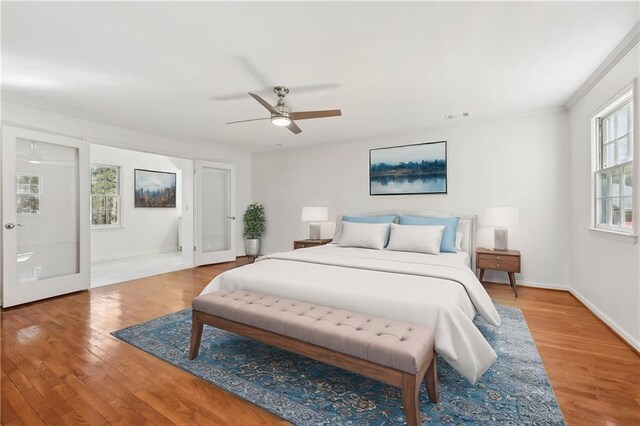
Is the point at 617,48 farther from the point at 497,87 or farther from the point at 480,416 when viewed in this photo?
the point at 480,416

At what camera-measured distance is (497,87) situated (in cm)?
324

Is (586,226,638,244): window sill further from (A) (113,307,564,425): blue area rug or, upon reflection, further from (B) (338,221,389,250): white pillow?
(B) (338,221,389,250): white pillow

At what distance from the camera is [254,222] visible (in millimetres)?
6555

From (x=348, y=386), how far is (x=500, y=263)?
114 inches

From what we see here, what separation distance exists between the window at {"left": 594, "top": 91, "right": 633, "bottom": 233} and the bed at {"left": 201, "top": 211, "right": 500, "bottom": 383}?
1.47 m

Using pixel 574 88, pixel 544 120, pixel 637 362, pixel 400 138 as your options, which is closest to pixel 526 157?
pixel 544 120

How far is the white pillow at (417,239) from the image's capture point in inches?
145

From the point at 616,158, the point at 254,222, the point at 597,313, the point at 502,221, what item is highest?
the point at 616,158

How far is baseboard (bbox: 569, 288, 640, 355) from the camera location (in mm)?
2364

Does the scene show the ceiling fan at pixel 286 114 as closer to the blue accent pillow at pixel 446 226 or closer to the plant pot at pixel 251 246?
the blue accent pillow at pixel 446 226

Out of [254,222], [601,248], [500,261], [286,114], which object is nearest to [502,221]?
[500,261]

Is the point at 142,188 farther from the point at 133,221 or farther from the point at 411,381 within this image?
the point at 411,381

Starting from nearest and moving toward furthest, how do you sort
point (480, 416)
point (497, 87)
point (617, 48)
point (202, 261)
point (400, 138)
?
point (480, 416)
point (617, 48)
point (497, 87)
point (400, 138)
point (202, 261)

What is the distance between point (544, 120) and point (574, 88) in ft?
2.55
